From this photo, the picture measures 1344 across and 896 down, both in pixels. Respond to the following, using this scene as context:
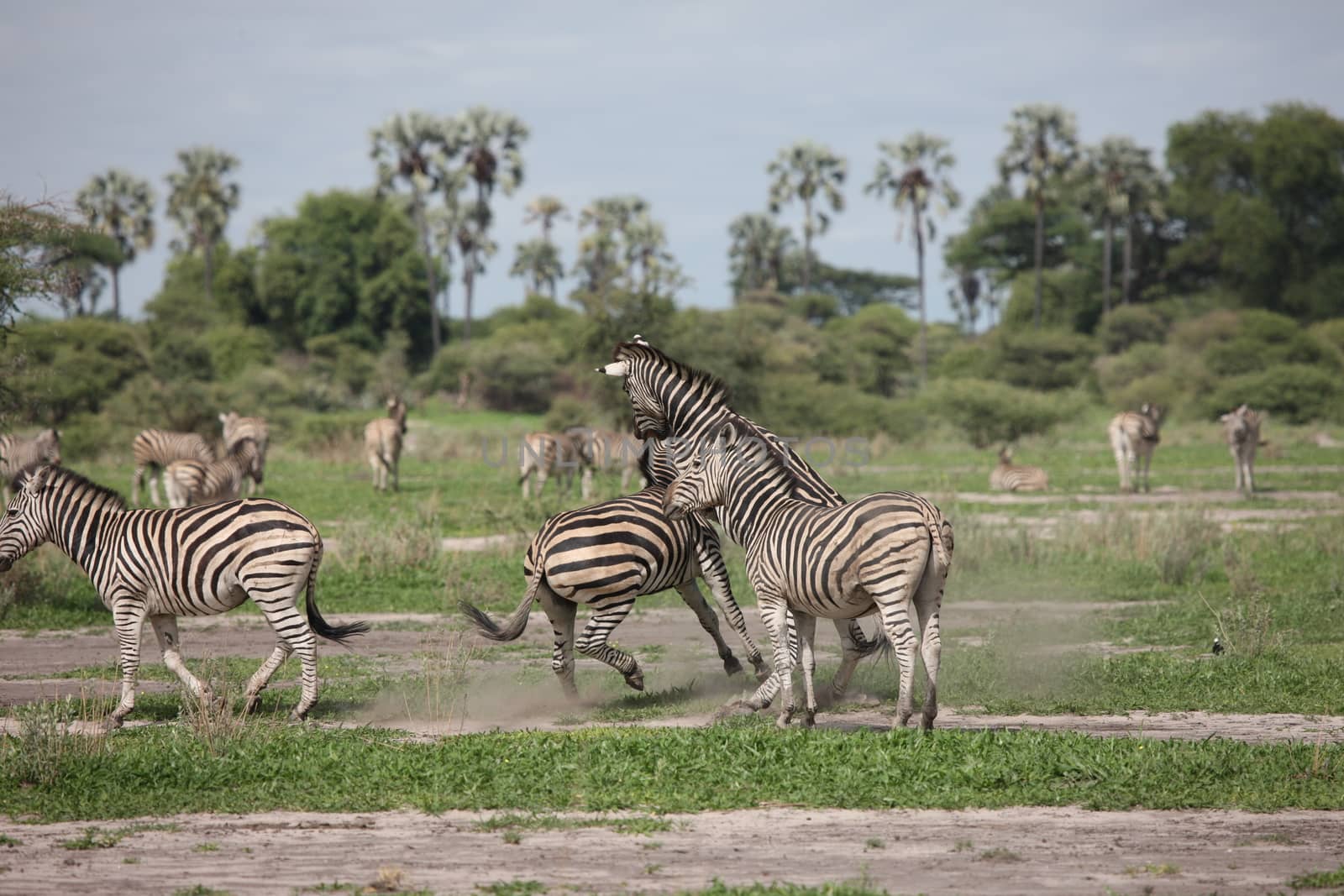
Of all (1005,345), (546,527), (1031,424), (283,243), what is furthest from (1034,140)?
(546,527)

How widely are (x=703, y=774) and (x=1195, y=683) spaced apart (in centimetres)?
512

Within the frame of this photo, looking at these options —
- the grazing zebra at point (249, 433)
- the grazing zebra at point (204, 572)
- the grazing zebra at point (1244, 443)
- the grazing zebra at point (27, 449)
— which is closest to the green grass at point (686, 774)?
the grazing zebra at point (204, 572)

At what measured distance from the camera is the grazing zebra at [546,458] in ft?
90.6

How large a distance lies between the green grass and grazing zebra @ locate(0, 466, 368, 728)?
4.31 feet

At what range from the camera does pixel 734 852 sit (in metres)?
6.78

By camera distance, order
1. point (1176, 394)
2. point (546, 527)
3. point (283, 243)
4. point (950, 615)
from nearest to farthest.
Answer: point (546, 527), point (950, 615), point (1176, 394), point (283, 243)

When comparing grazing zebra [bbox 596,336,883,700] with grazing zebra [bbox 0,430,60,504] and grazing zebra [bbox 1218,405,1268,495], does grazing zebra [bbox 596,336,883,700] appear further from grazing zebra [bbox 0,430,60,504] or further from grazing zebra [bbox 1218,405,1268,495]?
grazing zebra [bbox 1218,405,1268,495]

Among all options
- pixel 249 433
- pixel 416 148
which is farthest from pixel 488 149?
pixel 249 433

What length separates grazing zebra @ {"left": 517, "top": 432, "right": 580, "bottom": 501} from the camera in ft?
90.6

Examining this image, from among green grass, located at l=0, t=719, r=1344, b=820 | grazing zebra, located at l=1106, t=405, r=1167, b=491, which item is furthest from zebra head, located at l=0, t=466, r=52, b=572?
grazing zebra, located at l=1106, t=405, r=1167, b=491

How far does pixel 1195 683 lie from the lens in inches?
437

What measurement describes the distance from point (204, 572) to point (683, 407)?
4005mm

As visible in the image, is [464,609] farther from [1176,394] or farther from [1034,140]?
[1034,140]

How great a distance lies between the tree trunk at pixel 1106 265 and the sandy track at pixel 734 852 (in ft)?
227
